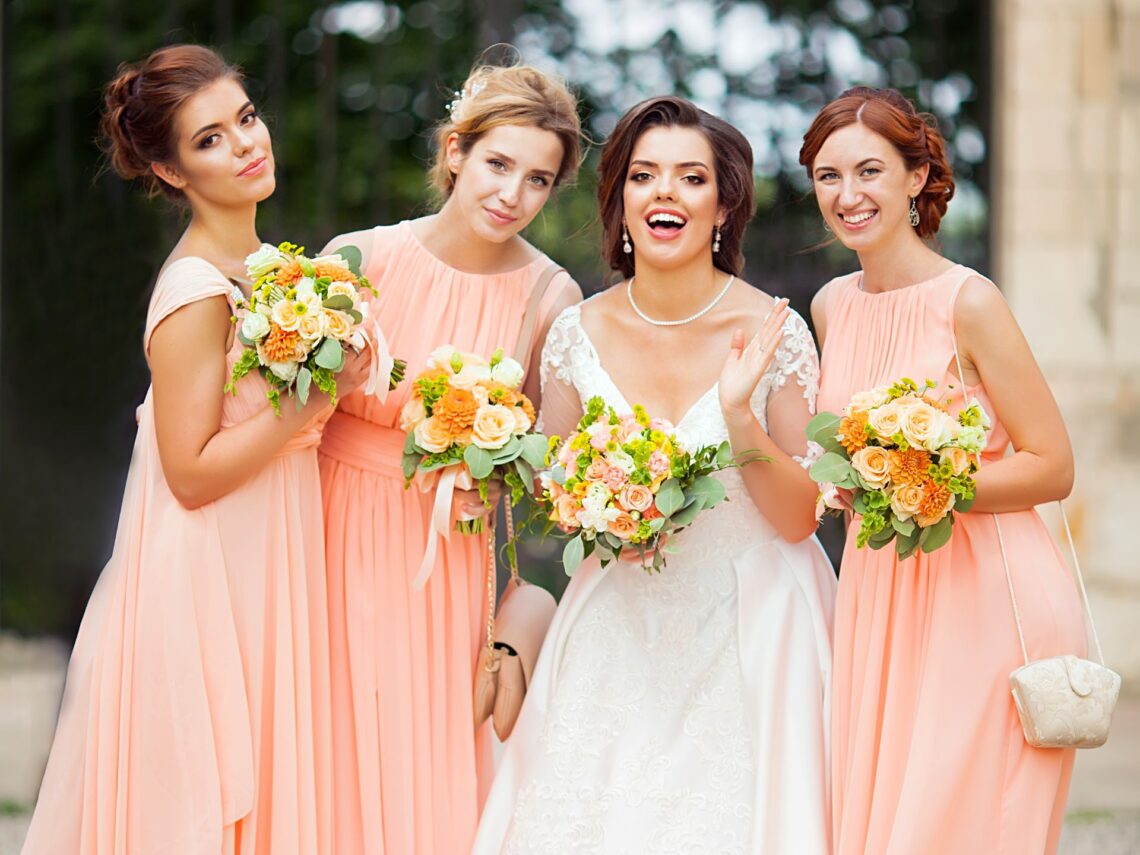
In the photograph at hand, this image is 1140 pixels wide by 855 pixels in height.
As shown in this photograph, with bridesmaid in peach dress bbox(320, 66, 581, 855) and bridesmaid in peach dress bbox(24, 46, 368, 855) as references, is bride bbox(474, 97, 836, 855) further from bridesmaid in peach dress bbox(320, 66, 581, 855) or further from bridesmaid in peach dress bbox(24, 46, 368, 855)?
bridesmaid in peach dress bbox(24, 46, 368, 855)

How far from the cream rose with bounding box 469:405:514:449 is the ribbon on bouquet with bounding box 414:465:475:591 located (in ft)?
0.36

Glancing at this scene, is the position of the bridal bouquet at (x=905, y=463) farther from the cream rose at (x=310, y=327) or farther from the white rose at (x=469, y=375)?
the cream rose at (x=310, y=327)

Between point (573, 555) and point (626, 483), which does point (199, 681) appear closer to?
point (573, 555)

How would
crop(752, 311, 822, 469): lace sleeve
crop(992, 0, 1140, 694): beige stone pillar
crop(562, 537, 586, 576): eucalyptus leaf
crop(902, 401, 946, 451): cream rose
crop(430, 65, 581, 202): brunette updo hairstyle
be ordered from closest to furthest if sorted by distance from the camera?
crop(902, 401, 946, 451): cream rose < crop(562, 537, 586, 576): eucalyptus leaf < crop(752, 311, 822, 469): lace sleeve < crop(430, 65, 581, 202): brunette updo hairstyle < crop(992, 0, 1140, 694): beige stone pillar

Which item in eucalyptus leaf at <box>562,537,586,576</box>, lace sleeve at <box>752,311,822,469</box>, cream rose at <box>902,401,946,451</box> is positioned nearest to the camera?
cream rose at <box>902,401,946,451</box>

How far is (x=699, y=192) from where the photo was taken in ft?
12.1

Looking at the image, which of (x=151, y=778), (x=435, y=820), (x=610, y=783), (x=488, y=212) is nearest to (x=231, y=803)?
(x=151, y=778)

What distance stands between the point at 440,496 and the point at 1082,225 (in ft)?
13.9

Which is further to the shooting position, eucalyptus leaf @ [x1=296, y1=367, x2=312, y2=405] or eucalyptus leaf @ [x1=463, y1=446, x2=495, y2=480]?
eucalyptus leaf @ [x1=463, y1=446, x2=495, y2=480]

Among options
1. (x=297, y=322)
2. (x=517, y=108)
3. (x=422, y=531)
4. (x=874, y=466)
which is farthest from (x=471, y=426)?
(x=874, y=466)

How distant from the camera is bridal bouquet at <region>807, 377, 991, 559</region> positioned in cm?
313

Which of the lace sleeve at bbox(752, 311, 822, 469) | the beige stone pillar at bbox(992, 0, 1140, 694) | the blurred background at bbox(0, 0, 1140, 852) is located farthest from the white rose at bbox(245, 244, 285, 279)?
the beige stone pillar at bbox(992, 0, 1140, 694)

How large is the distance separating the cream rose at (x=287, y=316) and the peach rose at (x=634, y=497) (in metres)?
0.87

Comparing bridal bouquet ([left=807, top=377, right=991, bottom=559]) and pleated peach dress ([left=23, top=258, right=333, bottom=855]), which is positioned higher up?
bridal bouquet ([left=807, top=377, right=991, bottom=559])
